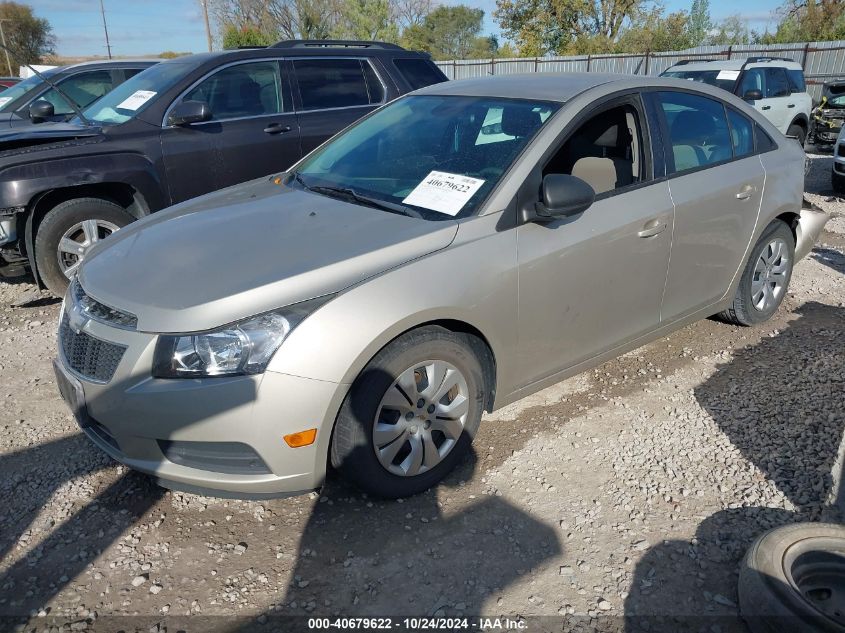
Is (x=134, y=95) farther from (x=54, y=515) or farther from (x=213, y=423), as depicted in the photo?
(x=213, y=423)

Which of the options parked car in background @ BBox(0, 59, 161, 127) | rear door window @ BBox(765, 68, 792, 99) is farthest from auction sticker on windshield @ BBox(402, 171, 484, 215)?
rear door window @ BBox(765, 68, 792, 99)

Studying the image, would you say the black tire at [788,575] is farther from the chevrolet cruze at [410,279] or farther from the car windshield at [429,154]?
the car windshield at [429,154]

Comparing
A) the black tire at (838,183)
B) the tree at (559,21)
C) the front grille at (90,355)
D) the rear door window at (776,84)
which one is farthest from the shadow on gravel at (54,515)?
the tree at (559,21)

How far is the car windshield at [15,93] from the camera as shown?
809cm

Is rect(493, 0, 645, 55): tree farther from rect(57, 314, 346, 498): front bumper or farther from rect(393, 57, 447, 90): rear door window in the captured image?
rect(57, 314, 346, 498): front bumper

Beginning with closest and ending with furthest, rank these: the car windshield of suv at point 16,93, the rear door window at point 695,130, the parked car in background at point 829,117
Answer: the rear door window at point 695,130, the car windshield of suv at point 16,93, the parked car in background at point 829,117

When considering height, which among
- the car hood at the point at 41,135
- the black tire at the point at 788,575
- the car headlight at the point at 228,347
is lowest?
the black tire at the point at 788,575

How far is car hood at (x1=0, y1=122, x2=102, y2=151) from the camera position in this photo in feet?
16.4

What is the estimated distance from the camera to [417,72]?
6980 millimetres

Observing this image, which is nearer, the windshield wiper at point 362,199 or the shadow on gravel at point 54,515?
the shadow on gravel at point 54,515

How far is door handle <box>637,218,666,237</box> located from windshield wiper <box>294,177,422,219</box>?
49.7 inches

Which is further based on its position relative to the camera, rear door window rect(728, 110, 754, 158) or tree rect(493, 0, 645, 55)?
tree rect(493, 0, 645, 55)

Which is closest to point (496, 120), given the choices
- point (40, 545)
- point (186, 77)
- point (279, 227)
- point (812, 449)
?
Answer: point (279, 227)

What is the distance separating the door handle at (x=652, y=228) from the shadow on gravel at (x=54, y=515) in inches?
107
